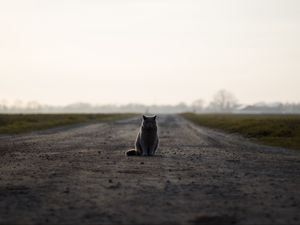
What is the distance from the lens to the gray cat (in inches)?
911

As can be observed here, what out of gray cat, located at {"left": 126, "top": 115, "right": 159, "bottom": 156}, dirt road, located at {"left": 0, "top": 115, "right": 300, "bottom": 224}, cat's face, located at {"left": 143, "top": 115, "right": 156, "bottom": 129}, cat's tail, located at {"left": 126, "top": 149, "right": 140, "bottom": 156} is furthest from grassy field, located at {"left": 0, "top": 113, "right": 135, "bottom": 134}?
dirt road, located at {"left": 0, "top": 115, "right": 300, "bottom": 224}

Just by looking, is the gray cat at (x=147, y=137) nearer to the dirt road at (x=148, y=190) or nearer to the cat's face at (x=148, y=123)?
the cat's face at (x=148, y=123)

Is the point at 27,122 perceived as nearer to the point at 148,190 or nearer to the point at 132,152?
the point at 132,152

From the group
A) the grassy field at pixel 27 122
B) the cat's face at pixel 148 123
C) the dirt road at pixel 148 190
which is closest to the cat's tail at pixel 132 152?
the cat's face at pixel 148 123

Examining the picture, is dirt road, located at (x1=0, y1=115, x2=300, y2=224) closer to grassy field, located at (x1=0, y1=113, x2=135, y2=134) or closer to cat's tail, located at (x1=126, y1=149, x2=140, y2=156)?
cat's tail, located at (x1=126, y1=149, x2=140, y2=156)

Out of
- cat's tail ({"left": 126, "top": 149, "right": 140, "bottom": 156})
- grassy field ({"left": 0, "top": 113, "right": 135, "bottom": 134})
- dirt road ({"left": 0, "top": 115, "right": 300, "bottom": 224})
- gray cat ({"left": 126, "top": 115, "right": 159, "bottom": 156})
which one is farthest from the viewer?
grassy field ({"left": 0, "top": 113, "right": 135, "bottom": 134})

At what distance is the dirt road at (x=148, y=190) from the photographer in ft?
33.8

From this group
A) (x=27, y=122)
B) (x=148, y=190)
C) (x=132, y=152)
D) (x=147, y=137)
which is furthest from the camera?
(x=27, y=122)

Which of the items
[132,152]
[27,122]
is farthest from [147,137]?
[27,122]

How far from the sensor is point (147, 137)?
76.2 ft

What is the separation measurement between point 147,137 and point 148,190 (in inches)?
392

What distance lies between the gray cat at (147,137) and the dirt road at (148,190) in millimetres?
1386

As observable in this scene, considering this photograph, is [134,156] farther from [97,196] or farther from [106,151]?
[97,196]

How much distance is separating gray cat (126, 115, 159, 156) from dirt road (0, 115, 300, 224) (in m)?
1.39
